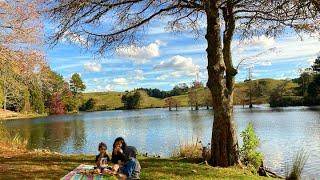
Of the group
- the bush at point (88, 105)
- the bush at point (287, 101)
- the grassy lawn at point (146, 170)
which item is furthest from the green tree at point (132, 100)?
the grassy lawn at point (146, 170)

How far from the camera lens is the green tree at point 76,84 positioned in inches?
6009

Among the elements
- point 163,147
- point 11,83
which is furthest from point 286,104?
point 11,83

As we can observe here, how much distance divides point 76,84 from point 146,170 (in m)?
142

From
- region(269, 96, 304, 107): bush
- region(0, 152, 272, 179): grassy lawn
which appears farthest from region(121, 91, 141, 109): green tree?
region(0, 152, 272, 179): grassy lawn

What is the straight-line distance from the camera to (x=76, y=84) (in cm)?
15262

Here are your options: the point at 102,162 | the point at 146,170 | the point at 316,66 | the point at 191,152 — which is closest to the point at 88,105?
the point at 316,66

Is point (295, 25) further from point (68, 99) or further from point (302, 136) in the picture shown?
point (68, 99)

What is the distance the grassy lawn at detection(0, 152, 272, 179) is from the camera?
1257 cm

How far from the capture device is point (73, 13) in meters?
14.5

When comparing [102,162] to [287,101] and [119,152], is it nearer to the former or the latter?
[119,152]

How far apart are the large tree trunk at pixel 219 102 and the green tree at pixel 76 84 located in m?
140

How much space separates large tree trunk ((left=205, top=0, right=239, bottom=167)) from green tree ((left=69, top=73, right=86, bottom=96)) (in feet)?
458

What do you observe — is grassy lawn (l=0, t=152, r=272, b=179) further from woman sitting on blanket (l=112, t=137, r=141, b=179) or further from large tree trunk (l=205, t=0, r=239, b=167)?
woman sitting on blanket (l=112, t=137, r=141, b=179)

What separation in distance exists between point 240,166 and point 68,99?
141m
